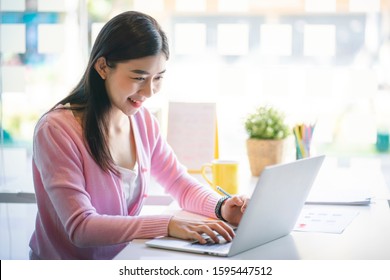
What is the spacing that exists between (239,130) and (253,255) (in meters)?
1.29

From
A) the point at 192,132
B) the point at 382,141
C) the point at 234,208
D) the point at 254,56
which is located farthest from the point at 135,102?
the point at 382,141

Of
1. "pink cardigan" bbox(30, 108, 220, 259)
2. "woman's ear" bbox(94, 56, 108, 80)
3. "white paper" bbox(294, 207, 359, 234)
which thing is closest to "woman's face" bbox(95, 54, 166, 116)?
"woman's ear" bbox(94, 56, 108, 80)

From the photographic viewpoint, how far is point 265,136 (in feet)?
6.99

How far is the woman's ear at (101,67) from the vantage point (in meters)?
1.53

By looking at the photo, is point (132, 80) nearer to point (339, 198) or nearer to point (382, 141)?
point (339, 198)

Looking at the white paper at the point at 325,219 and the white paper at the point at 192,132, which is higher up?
the white paper at the point at 192,132

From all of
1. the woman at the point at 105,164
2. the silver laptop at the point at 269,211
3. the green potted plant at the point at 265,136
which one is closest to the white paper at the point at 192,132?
the green potted plant at the point at 265,136

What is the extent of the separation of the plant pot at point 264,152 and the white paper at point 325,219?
43 centimetres

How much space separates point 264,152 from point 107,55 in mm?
764

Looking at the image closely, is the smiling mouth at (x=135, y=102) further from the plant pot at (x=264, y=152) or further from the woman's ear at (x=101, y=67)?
the plant pot at (x=264, y=152)

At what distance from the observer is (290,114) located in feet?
8.27

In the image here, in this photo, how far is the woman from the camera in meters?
1.38
